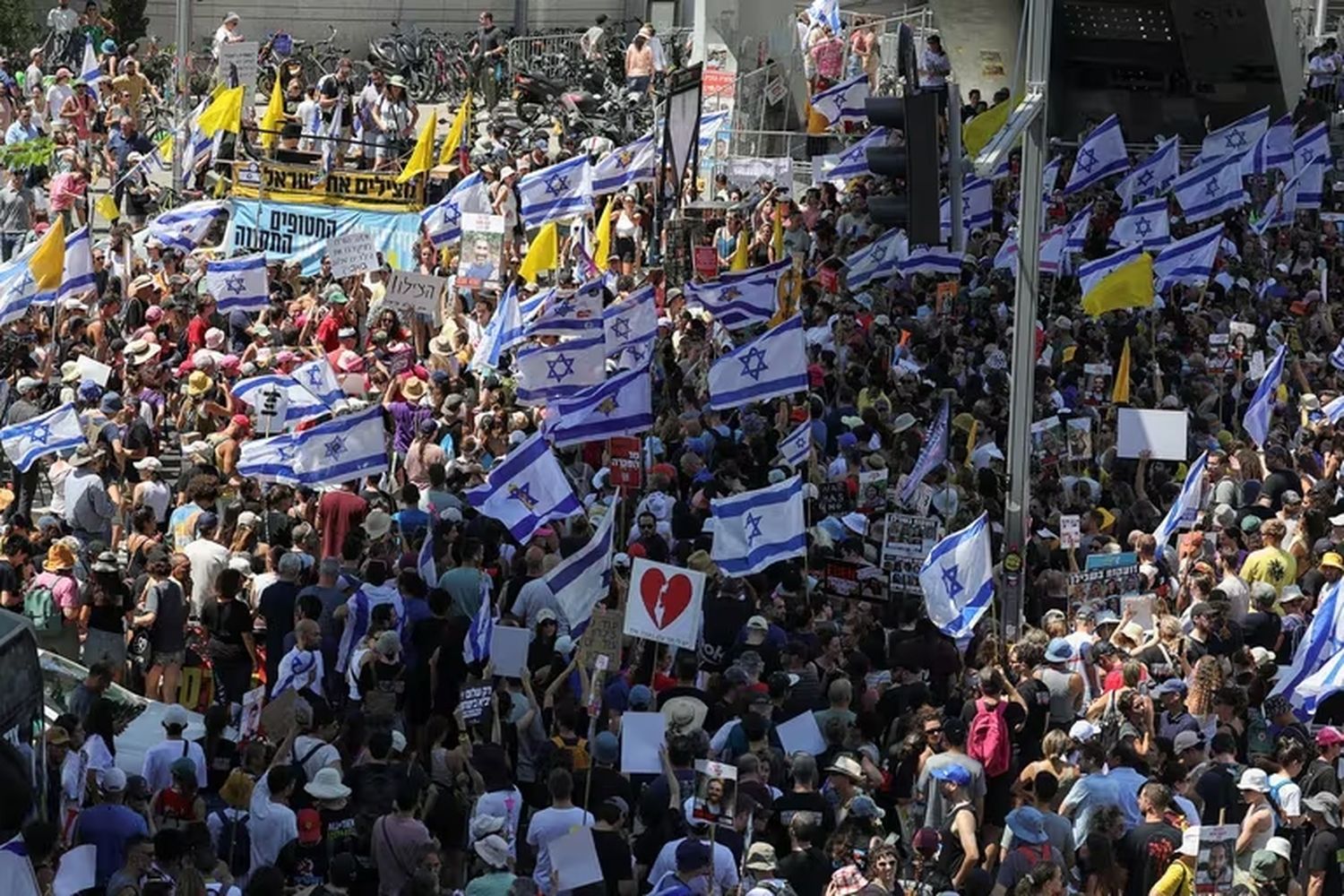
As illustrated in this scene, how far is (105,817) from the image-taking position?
13422 mm

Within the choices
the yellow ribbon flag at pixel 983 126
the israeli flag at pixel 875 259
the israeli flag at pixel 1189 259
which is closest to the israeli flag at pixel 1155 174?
the yellow ribbon flag at pixel 983 126

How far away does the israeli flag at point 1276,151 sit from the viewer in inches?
1207

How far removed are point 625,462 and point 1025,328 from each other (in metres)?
3.38

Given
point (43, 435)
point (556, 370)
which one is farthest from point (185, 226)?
point (556, 370)

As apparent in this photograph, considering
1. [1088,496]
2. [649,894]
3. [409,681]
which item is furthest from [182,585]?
[1088,496]

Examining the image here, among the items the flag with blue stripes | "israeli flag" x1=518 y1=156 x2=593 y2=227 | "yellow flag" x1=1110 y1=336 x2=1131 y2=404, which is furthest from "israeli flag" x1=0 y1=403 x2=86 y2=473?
"yellow flag" x1=1110 y1=336 x2=1131 y2=404

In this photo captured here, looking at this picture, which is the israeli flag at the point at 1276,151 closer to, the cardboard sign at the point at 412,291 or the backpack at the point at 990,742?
the cardboard sign at the point at 412,291

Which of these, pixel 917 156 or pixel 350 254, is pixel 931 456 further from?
pixel 350 254

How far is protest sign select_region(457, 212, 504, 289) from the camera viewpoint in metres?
27.5

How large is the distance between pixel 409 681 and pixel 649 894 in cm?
381

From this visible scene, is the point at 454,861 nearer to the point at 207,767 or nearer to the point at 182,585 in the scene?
the point at 207,767

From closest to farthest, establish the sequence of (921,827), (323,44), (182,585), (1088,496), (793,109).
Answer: (921,827), (182,585), (1088,496), (793,109), (323,44)

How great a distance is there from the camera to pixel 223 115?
103ft

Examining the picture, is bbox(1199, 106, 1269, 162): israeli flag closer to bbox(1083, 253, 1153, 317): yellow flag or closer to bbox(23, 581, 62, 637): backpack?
bbox(1083, 253, 1153, 317): yellow flag
